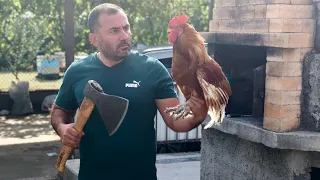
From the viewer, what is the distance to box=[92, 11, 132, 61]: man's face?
276cm

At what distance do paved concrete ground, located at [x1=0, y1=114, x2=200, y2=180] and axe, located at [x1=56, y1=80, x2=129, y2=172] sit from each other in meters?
3.51

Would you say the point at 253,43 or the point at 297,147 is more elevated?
the point at 253,43

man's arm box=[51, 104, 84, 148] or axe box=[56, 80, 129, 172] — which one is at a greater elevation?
axe box=[56, 80, 129, 172]

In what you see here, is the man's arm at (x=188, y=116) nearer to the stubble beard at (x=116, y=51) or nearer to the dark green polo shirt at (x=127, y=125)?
the dark green polo shirt at (x=127, y=125)

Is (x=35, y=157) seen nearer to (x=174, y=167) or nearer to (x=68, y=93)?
(x=174, y=167)

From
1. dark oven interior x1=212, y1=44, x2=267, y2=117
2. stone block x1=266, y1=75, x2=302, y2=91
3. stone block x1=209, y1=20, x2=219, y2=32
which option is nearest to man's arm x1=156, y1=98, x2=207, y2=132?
stone block x1=266, y1=75, x2=302, y2=91

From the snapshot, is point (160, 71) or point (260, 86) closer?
point (160, 71)

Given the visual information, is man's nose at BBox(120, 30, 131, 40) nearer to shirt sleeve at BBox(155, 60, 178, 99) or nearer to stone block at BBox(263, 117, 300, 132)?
shirt sleeve at BBox(155, 60, 178, 99)

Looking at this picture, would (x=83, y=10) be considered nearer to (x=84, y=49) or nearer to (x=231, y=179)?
(x=84, y=49)

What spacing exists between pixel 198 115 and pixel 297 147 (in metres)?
1.59

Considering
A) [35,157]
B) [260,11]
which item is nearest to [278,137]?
[260,11]

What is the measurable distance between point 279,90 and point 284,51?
0.32 m

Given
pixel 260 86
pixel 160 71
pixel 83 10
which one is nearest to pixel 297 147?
pixel 260 86

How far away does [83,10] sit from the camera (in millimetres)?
11875
